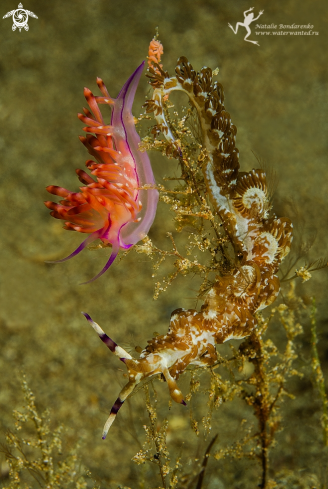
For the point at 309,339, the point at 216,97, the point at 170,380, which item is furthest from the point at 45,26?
the point at 309,339

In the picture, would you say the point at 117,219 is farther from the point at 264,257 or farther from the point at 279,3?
the point at 279,3

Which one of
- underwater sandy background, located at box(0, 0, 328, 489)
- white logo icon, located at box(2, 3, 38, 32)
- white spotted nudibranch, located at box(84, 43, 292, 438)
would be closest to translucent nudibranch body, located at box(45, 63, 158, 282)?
white spotted nudibranch, located at box(84, 43, 292, 438)

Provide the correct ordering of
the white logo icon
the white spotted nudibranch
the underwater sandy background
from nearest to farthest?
the white spotted nudibranch
the underwater sandy background
the white logo icon

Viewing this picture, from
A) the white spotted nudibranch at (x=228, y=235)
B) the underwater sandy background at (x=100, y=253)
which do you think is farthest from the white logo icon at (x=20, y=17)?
the white spotted nudibranch at (x=228, y=235)

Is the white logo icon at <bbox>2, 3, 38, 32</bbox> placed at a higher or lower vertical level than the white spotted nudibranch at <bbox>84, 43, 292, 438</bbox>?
higher

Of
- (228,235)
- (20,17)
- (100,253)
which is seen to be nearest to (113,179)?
(228,235)

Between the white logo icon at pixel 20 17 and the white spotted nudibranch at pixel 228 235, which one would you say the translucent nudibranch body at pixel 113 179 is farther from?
the white logo icon at pixel 20 17

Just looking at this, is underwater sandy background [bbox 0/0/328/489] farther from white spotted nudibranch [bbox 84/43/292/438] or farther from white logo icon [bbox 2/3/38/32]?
white spotted nudibranch [bbox 84/43/292/438]
